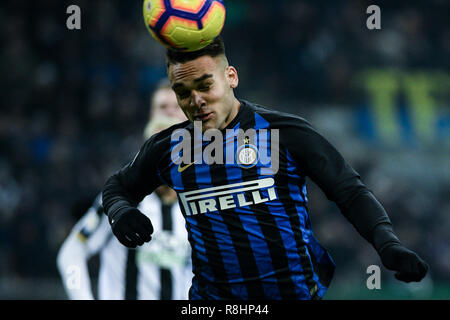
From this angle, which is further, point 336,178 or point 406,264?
point 336,178

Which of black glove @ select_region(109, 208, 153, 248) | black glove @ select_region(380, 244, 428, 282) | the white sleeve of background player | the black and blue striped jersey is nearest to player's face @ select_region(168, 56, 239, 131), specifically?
the black and blue striped jersey

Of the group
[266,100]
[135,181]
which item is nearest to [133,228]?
[135,181]

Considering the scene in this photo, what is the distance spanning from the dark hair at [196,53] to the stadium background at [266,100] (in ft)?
19.5

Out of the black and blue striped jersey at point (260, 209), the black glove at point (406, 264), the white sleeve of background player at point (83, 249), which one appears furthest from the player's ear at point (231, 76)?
the white sleeve of background player at point (83, 249)

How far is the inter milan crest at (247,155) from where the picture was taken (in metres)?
3.03

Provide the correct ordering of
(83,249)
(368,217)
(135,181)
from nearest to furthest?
(368,217), (135,181), (83,249)

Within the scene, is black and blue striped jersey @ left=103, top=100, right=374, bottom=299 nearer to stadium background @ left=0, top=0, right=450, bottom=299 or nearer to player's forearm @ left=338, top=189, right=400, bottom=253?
player's forearm @ left=338, top=189, right=400, bottom=253

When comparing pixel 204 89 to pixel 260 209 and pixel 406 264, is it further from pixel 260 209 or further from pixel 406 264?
pixel 406 264

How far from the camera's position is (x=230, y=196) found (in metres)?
→ 3.05

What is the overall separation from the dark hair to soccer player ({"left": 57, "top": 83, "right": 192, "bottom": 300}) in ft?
5.92

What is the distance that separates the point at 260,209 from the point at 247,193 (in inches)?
3.7
